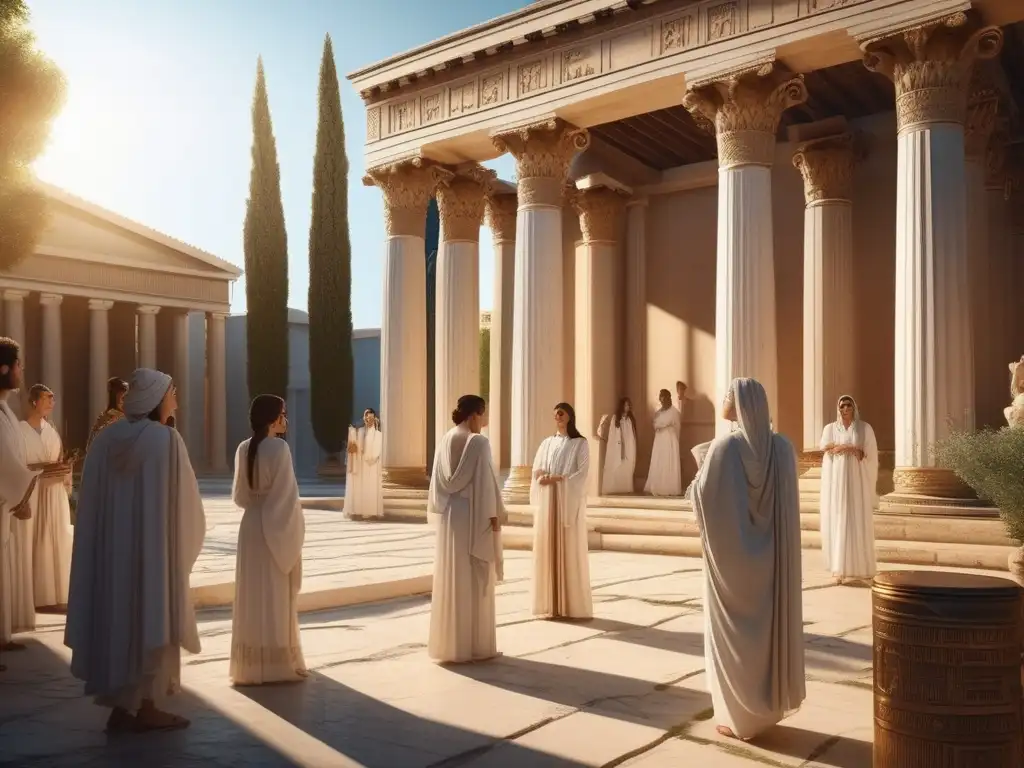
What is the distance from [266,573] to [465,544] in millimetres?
1387

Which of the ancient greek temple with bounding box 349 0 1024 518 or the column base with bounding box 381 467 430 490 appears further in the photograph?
the column base with bounding box 381 467 430 490

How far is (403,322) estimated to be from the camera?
17125 mm

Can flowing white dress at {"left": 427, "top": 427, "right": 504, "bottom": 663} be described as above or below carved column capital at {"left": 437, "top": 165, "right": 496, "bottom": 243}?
below

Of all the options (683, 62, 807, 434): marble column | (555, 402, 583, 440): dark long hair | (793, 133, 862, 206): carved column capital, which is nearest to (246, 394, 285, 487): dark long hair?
(555, 402, 583, 440): dark long hair

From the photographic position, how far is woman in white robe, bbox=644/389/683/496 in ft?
55.8

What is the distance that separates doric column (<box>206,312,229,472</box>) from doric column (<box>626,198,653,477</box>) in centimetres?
2103

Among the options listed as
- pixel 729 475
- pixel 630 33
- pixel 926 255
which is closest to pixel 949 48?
pixel 926 255

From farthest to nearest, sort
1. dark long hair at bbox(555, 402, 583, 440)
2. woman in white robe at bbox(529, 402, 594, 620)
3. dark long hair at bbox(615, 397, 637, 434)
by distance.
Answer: dark long hair at bbox(615, 397, 637, 434), dark long hair at bbox(555, 402, 583, 440), woman in white robe at bbox(529, 402, 594, 620)

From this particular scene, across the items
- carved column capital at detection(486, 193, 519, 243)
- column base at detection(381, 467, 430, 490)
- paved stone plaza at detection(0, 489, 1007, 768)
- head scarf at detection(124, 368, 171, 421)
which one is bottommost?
paved stone plaza at detection(0, 489, 1007, 768)

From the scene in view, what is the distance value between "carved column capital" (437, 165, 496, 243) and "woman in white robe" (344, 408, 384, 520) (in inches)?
141

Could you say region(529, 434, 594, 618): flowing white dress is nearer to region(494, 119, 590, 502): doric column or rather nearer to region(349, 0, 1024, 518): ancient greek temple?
region(349, 0, 1024, 518): ancient greek temple

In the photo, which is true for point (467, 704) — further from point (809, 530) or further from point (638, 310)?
point (638, 310)

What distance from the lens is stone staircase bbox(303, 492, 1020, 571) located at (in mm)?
10086

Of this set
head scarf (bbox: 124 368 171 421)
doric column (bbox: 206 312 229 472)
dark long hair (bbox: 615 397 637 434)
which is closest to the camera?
head scarf (bbox: 124 368 171 421)
